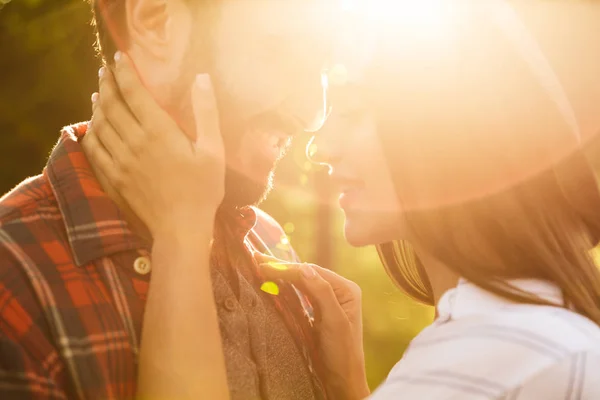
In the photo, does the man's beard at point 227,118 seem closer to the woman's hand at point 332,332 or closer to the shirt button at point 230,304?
the woman's hand at point 332,332

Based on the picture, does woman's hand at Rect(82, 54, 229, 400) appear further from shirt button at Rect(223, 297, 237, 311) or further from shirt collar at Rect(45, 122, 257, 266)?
shirt button at Rect(223, 297, 237, 311)

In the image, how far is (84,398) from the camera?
2.03 m

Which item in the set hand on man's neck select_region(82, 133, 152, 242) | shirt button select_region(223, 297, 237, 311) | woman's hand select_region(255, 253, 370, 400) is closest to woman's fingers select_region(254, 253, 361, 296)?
woman's hand select_region(255, 253, 370, 400)

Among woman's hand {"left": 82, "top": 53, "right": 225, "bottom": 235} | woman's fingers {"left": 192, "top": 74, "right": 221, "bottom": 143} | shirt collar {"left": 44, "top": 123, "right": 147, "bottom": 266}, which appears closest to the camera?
shirt collar {"left": 44, "top": 123, "right": 147, "bottom": 266}

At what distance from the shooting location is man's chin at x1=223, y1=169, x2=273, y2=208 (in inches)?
115

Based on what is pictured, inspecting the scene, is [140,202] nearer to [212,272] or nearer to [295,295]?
[212,272]

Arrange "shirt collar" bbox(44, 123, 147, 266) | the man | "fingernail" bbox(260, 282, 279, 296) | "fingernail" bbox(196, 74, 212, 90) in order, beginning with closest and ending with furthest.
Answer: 1. the man
2. "shirt collar" bbox(44, 123, 147, 266)
3. "fingernail" bbox(196, 74, 212, 90)
4. "fingernail" bbox(260, 282, 279, 296)

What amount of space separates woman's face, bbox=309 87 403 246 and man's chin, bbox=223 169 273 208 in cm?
55

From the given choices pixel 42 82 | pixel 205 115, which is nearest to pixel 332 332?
pixel 205 115

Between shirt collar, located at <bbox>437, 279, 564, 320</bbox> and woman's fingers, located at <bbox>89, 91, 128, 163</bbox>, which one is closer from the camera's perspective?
shirt collar, located at <bbox>437, 279, 564, 320</bbox>

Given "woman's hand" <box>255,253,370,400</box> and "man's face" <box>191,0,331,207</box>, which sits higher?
"man's face" <box>191,0,331,207</box>


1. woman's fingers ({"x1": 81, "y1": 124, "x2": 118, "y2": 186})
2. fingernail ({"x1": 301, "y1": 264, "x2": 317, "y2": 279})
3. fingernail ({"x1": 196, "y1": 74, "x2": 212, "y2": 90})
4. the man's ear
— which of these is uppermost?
the man's ear

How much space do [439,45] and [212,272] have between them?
4.24 feet

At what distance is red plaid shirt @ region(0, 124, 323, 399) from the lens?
1.99 meters
